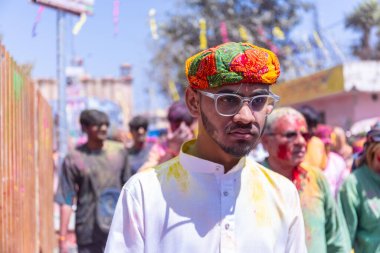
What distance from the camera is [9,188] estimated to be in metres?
3.95

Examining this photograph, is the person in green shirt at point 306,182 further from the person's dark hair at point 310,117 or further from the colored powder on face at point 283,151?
the person's dark hair at point 310,117

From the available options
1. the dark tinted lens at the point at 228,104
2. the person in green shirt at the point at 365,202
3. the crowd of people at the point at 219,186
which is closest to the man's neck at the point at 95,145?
the person in green shirt at the point at 365,202

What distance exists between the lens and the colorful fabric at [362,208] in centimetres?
415

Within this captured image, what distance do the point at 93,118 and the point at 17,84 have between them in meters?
1.56

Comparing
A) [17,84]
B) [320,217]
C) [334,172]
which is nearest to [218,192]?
[320,217]

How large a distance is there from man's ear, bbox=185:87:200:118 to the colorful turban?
9 cm

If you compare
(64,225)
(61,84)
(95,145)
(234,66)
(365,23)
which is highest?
(365,23)

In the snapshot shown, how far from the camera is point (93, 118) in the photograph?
6035 mm

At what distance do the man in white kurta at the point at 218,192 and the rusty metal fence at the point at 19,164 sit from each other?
1.60m

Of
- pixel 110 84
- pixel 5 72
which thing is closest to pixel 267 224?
pixel 5 72

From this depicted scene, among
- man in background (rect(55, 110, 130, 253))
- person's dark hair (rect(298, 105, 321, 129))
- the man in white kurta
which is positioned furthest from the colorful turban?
person's dark hair (rect(298, 105, 321, 129))

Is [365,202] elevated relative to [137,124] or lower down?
lower down

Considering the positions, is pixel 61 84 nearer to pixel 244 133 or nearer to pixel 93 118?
pixel 93 118

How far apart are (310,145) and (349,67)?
12.8 meters
